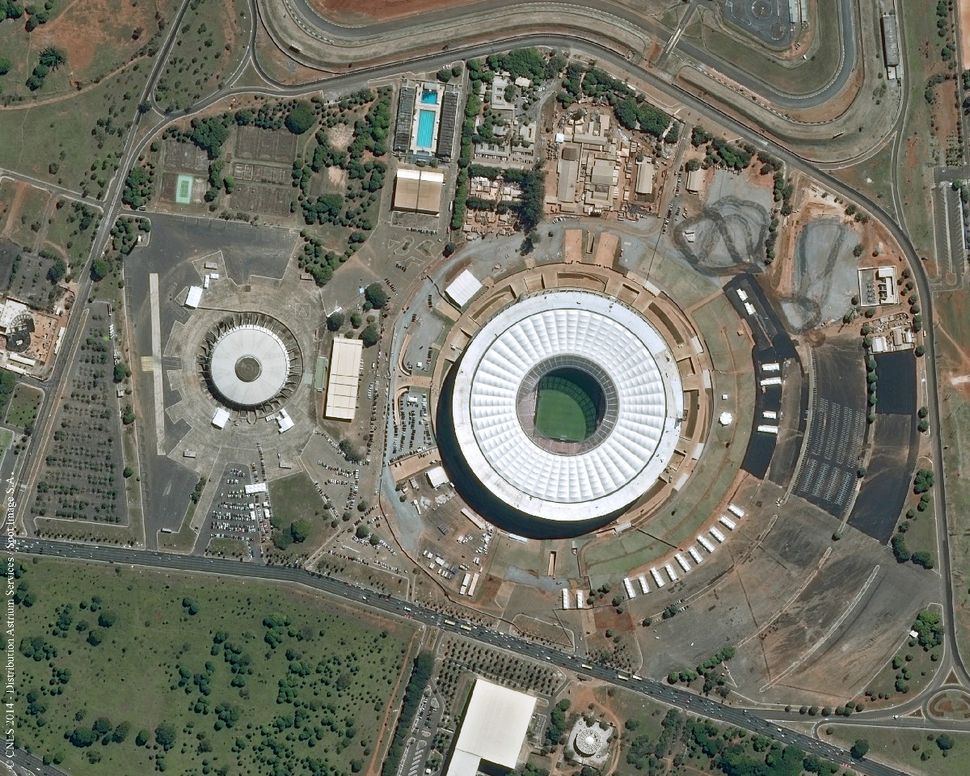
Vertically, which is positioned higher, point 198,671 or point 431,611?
point 431,611

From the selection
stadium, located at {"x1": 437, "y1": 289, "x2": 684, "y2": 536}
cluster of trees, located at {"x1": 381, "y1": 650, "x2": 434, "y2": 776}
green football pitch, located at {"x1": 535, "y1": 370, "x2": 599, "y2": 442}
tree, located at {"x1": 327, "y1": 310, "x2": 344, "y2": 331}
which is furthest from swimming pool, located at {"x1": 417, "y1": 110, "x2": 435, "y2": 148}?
cluster of trees, located at {"x1": 381, "y1": 650, "x2": 434, "y2": 776}

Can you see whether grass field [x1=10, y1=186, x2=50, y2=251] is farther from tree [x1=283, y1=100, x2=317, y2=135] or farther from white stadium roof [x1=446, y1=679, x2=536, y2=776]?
white stadium roof [x1=446, y1=679, x2=536, y2=776]

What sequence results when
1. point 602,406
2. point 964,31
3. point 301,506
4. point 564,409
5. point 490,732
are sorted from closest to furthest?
point 490,732 < point 602,406 < point 564,409 < point 301,506 < point 964,31

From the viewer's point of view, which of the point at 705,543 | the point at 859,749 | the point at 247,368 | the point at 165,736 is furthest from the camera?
the point at 705,543

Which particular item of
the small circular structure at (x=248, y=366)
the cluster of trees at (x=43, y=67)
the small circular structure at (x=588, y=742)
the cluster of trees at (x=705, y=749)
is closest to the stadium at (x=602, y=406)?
the small circular structure at (x=248, y=366)

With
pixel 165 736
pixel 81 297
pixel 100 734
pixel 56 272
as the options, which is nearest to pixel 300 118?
pixel 81 297

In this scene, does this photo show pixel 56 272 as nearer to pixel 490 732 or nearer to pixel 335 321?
pixel 335 321
